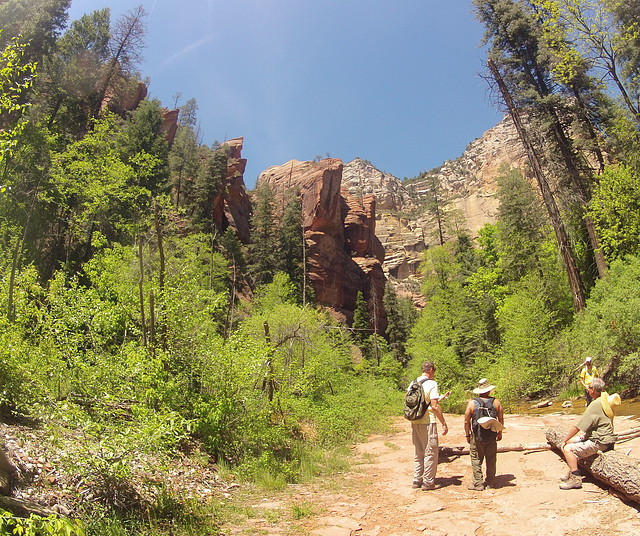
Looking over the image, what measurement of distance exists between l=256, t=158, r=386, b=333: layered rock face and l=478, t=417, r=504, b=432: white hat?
134 feet

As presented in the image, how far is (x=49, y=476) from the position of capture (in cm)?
508

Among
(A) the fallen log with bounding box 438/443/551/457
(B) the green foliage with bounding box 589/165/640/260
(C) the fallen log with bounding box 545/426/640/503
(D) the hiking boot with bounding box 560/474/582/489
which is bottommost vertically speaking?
(A) the fallen log with bounding box 438/443/551/457

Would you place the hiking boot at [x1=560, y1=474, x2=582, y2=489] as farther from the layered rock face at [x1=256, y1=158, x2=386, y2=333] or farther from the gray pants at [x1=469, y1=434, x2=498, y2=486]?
the layered rock face at [x1=256, y1=158, x2=386, y2=333]

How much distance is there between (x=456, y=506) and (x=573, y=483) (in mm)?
1573

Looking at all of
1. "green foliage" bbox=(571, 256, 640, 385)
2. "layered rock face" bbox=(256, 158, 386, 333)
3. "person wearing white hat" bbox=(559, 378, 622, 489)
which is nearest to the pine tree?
"layered rock face" bbox=(256, 158, 386, 333)

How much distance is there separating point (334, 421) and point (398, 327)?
40770 millimetres

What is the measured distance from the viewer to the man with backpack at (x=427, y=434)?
21.8 feet

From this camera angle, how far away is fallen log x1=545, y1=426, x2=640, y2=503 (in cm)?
471

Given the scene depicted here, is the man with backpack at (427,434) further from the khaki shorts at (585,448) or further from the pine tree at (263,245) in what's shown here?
the pine tree at (263,245)

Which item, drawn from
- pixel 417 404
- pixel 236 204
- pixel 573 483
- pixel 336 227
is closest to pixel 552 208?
pixel 417 404

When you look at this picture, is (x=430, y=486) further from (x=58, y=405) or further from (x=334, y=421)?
(x=334, y=421)

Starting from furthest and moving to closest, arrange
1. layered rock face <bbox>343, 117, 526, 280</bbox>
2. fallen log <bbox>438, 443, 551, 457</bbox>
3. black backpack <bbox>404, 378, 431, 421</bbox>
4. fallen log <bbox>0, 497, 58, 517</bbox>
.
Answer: layered rock face <bbox>343, 117, 526, 280</bbox>, fallen log <bbox>438, 443, 551, 457</bbox>, black backpack <bbox>404, 378, 431, 421</bbox>, fallen log <bbox>0, 497, 58, 517</bbox>

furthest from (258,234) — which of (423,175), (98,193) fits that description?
(423,175)

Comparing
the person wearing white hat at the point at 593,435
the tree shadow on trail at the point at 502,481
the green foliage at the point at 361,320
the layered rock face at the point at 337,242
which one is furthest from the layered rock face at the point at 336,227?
the tree shadow on trail at the point at 502,481
